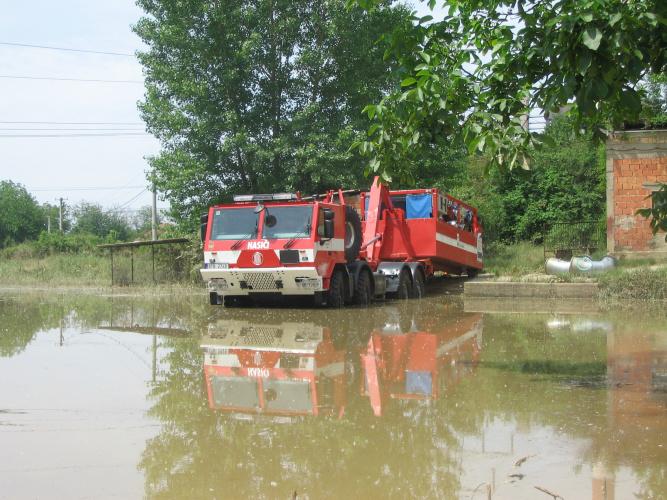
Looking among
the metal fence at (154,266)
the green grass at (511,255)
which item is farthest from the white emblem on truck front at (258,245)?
the green grass at (511,255)

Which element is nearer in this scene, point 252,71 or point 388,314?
point 388,314

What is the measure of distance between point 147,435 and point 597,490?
317 cm

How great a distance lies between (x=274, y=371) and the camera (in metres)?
8.57

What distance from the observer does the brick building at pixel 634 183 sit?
21.7 metres

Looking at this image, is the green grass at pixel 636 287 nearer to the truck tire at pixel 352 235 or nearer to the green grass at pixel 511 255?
the truck tire at pixel 352 235

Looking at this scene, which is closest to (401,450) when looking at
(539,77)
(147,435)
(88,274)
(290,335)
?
(147,435)

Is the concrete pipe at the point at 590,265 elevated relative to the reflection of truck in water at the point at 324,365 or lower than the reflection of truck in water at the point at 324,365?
elevated

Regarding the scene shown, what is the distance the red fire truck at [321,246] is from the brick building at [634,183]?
5.35 metres

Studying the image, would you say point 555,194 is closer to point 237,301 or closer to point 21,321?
point 237,301

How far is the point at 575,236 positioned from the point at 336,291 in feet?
54.1

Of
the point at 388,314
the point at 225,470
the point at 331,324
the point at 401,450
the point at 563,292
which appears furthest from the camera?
the point at 563,292

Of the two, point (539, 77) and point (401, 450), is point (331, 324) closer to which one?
point (539, 77)

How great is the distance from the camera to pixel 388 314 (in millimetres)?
15320

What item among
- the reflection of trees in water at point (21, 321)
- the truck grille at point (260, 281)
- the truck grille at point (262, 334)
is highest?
the truck grille at point (260, 281)
